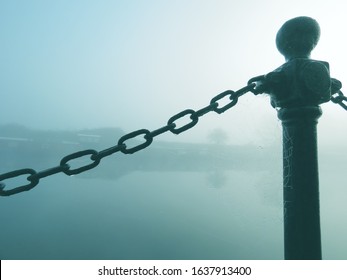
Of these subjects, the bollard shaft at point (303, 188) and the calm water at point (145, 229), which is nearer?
the bollard shaft at point (303, 188)

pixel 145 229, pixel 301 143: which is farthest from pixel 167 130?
pixel 145 229

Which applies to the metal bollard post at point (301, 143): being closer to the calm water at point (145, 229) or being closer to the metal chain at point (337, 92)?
the metal chain at point (337, 92)

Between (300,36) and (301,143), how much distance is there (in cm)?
56

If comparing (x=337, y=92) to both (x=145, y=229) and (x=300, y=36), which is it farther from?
(x=145, y=229)

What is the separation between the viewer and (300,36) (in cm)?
128

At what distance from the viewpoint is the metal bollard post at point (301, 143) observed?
1183mm

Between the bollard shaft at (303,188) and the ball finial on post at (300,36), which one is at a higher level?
the ball finial on post at (300,36)

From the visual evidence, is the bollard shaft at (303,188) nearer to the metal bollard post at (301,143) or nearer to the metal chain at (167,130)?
the metal bollard post at (301,143)

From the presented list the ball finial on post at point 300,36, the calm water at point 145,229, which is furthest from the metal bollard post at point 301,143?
the calm water at point 145,229

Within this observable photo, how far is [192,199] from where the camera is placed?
98.4ft

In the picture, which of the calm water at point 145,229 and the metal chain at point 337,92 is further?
the calm water at point 145,229

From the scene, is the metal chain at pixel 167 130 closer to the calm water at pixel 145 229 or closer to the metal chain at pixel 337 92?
the metal chain at pixel 337 92

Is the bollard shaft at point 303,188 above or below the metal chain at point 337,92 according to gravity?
below

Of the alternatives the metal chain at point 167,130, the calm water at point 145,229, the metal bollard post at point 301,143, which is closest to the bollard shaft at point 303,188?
the metal bollard post at point 301,143
